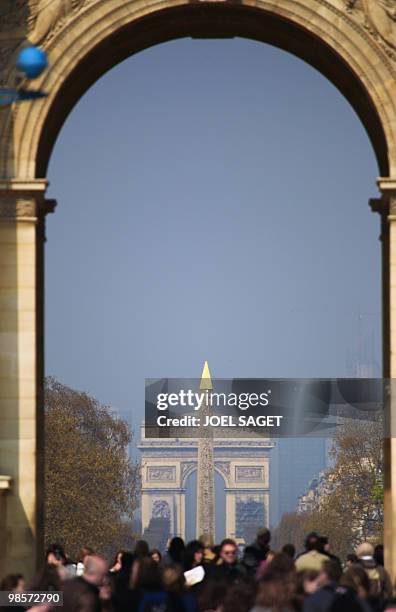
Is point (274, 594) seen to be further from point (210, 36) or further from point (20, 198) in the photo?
point (210, 36)

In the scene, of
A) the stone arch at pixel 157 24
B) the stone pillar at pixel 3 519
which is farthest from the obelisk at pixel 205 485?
the stone pillar at pixel 3 519

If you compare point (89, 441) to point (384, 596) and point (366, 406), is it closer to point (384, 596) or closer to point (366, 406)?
point (366, 406)

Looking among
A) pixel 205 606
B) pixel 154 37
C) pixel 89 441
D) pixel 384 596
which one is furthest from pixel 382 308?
pixel 89 441

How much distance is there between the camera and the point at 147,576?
2930 cm

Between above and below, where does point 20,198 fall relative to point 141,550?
above

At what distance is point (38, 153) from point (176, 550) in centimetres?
984

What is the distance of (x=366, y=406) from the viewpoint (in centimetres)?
5247

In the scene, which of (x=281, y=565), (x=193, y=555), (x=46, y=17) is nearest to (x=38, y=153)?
(x=46, y=17)

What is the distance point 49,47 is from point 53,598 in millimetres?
17707

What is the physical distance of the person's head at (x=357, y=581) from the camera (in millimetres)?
29070

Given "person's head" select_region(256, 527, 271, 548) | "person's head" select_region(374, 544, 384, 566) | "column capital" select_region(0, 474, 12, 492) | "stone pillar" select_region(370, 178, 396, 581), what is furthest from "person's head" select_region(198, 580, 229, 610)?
"person's head" select_region(374, 544, 384, 566)

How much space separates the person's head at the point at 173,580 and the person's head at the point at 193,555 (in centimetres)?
601

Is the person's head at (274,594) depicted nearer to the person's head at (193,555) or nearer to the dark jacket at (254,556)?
the dark jacket at (254,556)

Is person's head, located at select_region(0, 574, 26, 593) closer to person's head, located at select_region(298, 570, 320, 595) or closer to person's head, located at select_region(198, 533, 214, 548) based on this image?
person's head, located at select_region(298, 570, 320, 595)
